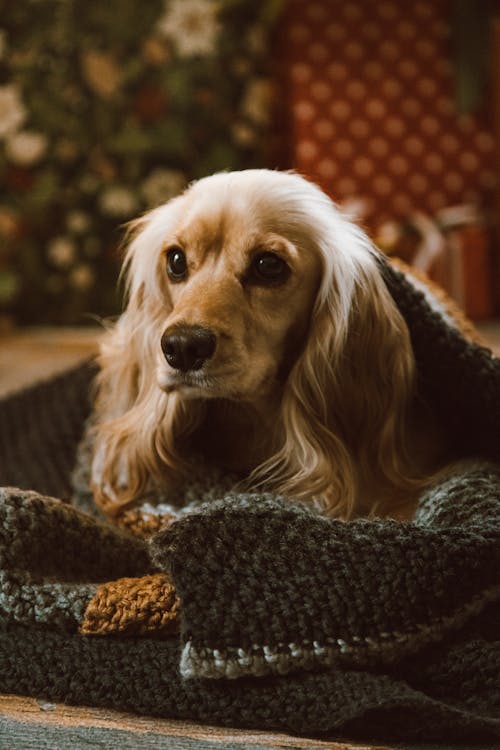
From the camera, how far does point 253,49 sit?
12.6 ft

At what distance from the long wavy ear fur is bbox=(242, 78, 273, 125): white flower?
282cm

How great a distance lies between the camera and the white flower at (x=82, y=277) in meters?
3.95

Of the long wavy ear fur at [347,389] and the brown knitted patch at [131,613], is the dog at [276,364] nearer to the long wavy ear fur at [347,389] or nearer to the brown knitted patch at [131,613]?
the long wavy ear fur at [347,389]

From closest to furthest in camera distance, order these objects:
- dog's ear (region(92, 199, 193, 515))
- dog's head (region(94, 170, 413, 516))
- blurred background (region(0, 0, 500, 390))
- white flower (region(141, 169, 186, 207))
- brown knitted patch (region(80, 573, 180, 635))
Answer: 1. brown knitted patch (region(80, 573, 180, 635))
2. dog's head (region(94, 170, 413, 516))
3. dog's ear (region(92, 199, 193, 515))
4. blurred background (region(0, 0, 500, 390))
5. white flower (region(141, 169, 186, 207))

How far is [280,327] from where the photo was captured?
1.18m

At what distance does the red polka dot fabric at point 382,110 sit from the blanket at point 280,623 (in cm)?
295

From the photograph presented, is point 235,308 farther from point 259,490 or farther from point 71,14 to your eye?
point 71,14

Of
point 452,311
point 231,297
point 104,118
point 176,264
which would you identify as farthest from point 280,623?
point 104,118

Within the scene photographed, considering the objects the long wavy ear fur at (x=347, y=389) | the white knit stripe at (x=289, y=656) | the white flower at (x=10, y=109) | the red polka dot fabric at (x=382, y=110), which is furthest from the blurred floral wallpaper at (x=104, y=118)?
the white knit stripe at (x=289, y=656)

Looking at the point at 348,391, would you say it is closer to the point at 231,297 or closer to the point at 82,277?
the point at 231,297

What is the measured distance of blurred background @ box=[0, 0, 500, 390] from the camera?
12.3ft

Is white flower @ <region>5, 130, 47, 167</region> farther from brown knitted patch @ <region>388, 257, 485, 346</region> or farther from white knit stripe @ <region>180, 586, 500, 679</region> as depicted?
white knit stripe @ <region>180, 586, 500, 679</region>

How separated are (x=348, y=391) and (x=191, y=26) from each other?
9.76ft

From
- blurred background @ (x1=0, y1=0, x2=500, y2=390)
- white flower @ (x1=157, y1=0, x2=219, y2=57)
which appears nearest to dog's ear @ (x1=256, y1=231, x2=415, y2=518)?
blurred background @ (x1=0, y1=0, x2=500, y2=390)
